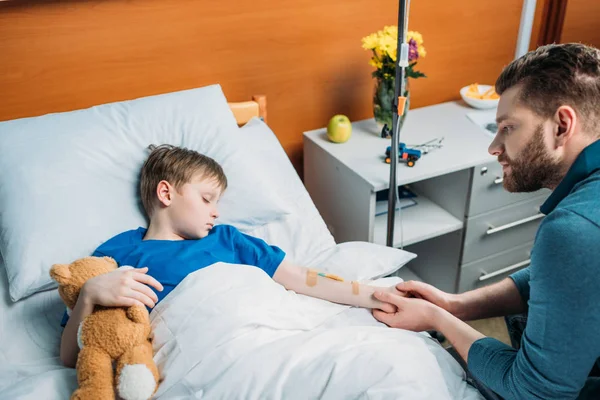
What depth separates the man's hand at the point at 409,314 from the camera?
4.15ft

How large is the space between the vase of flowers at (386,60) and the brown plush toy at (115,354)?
1115 millimetres

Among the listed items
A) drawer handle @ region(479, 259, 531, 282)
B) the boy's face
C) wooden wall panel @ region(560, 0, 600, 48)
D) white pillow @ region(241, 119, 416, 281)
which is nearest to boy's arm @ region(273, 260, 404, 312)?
white pillow @ region(241, 119, 416, 281)

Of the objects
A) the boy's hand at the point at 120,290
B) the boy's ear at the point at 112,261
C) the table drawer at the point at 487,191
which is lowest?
the table drawer at the point at 487,191

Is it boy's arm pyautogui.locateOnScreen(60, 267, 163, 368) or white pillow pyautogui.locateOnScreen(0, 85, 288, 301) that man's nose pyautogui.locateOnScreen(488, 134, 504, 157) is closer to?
white pillow pyautogui.locateOnScreen(0, 85, 288, 301)

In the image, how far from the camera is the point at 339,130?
6.46ft

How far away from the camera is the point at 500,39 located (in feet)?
7.79

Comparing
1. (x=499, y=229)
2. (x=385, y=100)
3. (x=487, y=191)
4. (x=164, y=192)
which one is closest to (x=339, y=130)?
(x=385, y=100)

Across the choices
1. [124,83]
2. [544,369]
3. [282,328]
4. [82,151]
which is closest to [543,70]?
[544,369]

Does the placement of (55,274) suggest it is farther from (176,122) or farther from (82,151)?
(176,122)

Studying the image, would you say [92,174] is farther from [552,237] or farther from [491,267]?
[491,267]

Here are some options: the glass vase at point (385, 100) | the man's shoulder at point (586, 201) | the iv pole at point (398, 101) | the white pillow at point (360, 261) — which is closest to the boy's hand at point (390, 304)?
the white pillow at point (360, 261)

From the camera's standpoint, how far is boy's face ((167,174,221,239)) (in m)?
1.40

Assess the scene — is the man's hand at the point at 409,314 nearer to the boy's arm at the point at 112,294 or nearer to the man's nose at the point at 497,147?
the man's nose at the point at 497,147

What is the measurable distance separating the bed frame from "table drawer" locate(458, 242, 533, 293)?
2.97 ft
